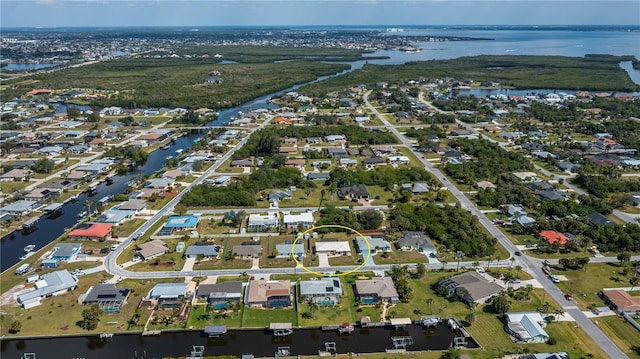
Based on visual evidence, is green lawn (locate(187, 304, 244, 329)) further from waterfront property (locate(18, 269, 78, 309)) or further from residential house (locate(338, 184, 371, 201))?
residential house (locate(338, 184, 371, 201))

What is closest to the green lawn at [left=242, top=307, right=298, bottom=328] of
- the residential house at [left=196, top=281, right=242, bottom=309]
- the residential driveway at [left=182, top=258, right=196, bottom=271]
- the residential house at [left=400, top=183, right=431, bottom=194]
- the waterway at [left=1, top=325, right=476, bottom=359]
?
the waterway at [left=1, top=325, right=476, bottom=359]

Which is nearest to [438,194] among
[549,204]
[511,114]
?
[549,204]

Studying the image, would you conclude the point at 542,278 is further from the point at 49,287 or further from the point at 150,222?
the point at 49,287

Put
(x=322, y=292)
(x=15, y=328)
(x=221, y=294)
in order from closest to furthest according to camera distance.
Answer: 1. (x=15, y=328)
2. (x=221, y=294)
3. (x=322, y=292)

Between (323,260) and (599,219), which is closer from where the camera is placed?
(323,260)

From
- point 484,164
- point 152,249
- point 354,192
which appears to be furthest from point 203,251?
point 484,164

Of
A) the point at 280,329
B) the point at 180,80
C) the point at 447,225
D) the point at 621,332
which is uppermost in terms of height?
the point at 180,80
